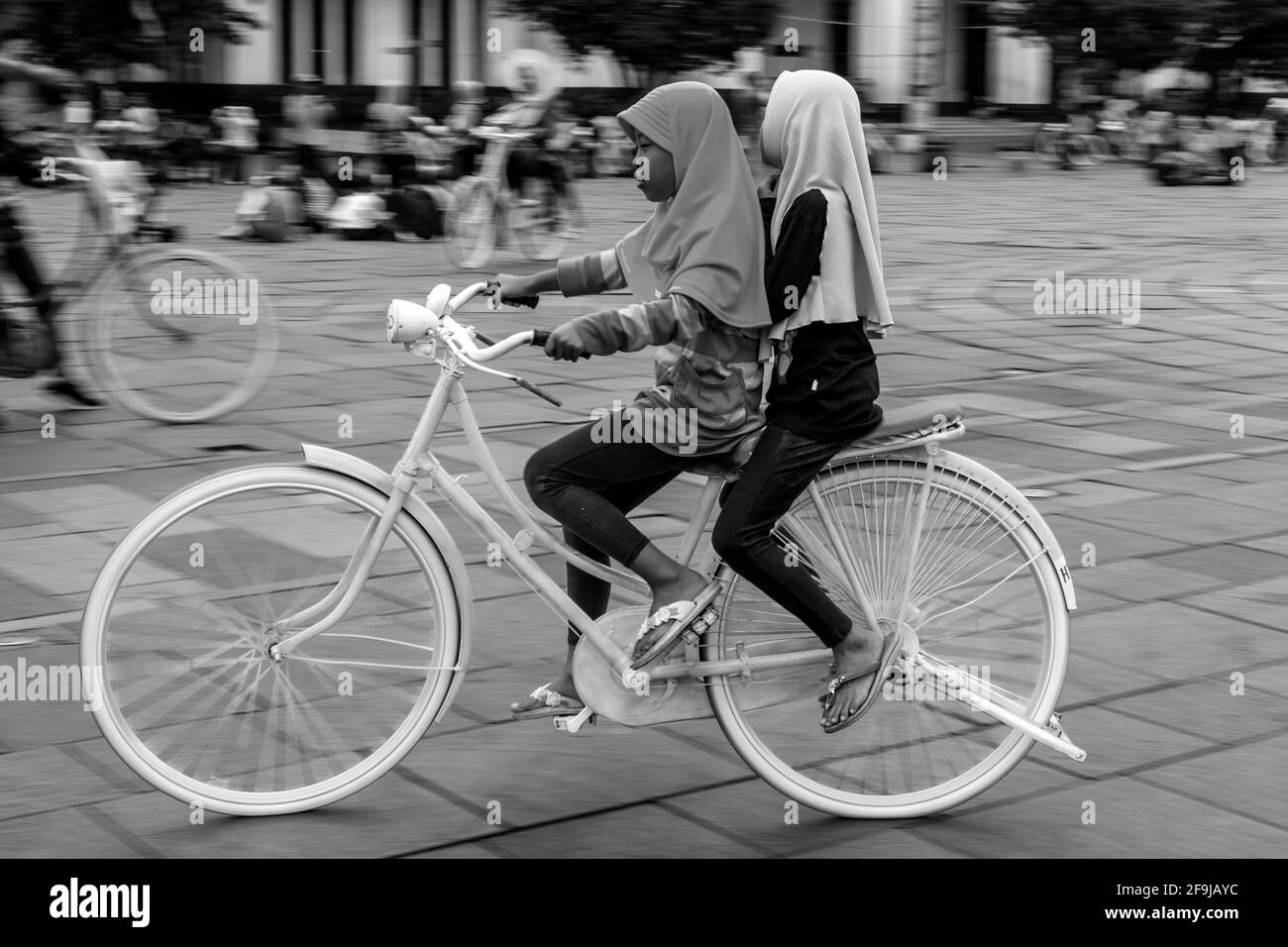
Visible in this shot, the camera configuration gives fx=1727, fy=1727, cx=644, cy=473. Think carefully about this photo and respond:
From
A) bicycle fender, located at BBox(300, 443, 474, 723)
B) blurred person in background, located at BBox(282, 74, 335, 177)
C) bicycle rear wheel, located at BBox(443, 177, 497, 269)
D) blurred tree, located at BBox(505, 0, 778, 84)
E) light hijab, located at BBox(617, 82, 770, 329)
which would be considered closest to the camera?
light hijab, located at BBox(617, 82, 770, 329)

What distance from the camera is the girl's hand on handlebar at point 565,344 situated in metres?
3.09

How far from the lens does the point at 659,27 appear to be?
29859mm

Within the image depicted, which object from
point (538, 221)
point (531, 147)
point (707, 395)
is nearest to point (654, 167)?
point (707, 395)

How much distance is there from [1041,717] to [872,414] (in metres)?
0.73

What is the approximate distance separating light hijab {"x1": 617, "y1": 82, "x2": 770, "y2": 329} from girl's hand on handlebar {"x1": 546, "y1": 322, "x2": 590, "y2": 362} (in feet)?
0.86

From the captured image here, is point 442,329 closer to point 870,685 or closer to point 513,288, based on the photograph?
point 513,288

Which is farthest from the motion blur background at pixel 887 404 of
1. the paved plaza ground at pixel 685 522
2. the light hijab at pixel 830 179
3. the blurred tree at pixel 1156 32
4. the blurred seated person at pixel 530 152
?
the blurred tree at pixel 1156 32

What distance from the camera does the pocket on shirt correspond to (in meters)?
3.38

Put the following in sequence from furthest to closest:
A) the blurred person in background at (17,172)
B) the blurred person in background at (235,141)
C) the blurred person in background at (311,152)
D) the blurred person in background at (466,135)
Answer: the blurred person in background at (235,141), the blurred person in background at (466,135), the blurred person in background at (311,152), the blurred person in background at (17,172)

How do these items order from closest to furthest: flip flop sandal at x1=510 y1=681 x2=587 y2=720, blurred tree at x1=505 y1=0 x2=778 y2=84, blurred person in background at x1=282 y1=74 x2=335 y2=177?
flip flop sandal at x1=510 y1=681 x2=587 y2=720 → blurred person in background at x1=282 y1=74 x2=335 y2=177 → blurred tree at x1=505 y1=0 x2=778 y2=84

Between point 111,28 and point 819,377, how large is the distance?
85.9 ft

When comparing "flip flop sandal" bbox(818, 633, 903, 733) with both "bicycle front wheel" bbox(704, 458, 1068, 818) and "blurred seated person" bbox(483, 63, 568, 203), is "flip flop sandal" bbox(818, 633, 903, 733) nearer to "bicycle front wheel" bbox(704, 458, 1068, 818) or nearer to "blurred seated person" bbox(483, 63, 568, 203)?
"bicycle front wheel" bbox(704, 458, 1068, 818)

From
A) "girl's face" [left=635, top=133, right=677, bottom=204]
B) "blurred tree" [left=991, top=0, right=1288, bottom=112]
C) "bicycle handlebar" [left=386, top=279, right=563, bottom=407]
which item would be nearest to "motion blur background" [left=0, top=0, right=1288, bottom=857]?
"bicycle handlebar" [left=386, top=279, right=563, bottom=407]

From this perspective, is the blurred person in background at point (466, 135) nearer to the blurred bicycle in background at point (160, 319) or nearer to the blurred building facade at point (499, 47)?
the blurred building facade at point (499, 47)
